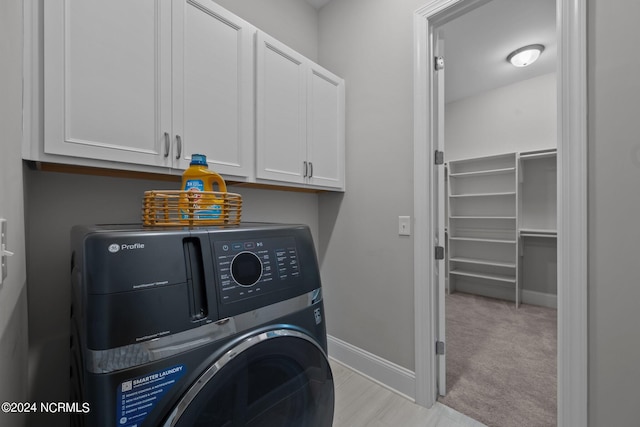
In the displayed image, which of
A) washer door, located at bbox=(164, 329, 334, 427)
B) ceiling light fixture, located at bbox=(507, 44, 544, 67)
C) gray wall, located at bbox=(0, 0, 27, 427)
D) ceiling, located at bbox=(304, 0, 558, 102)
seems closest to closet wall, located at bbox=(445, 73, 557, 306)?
ceiling, located at bbox=(304, 0, 558, 102)

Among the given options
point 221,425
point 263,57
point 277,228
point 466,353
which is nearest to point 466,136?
point 466,353

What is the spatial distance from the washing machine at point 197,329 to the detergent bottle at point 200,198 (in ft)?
0.69

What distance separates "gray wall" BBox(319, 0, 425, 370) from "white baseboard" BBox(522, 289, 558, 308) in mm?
2804

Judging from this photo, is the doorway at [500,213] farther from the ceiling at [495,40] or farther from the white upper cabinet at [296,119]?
the white upper cabinet at [296,119]

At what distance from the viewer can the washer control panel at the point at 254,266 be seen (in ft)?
2.28

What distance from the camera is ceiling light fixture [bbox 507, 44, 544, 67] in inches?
109

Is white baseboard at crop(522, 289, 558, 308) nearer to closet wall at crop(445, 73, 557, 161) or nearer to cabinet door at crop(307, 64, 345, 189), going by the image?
closet wall at crop(445, 73, 557, 161)

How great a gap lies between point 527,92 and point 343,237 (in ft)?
11.2

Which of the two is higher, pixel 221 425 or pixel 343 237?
pixel 343 237

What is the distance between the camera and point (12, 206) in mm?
698

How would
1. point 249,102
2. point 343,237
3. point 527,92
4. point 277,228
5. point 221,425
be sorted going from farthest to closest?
1. point 527,92
2. point 343,237
3. point 249,102
4. point 277,228
5. point 221,425

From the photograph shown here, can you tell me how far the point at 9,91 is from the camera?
0.67m

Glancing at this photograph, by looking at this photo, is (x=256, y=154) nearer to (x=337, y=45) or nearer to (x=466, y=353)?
(x=337, y=45)

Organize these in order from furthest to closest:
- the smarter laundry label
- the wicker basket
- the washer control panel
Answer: the wicker basket → the washer control panel → the smarter laundry label
